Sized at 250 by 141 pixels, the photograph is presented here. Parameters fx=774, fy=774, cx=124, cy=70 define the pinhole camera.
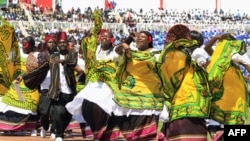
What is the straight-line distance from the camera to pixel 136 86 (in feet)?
33.2

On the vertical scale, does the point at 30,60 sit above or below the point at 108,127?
above

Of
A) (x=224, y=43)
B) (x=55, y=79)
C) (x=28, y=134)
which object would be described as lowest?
(x=28, y=134)

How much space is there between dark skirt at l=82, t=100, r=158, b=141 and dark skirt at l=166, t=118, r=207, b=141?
7.56 feet

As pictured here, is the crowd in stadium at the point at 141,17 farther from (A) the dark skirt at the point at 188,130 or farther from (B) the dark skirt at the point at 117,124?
(A) the dark skirt at the point at 188,130

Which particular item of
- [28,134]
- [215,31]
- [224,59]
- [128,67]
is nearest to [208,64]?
[224,59]

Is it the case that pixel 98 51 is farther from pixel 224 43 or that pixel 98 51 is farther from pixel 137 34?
pixel 224 43

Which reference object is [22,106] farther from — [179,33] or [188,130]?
[188,130]

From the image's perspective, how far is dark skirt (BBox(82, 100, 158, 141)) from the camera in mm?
10211

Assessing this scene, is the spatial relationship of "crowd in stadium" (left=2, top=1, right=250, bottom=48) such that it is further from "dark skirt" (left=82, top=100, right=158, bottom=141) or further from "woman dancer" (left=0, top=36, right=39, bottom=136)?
"dark skirt" (left=82, top=100, right=158, bottom=141)

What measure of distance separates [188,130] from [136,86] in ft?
8.01

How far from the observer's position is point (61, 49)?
39.8ft

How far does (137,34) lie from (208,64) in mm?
1556

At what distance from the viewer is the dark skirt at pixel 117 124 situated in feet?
33.5

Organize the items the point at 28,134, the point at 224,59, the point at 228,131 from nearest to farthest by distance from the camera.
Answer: the point at 228,131
the point at 224,59
the point at 28,134
